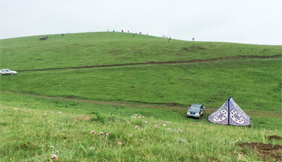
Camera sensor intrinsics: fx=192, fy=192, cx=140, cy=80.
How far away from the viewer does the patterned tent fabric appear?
1036 inches

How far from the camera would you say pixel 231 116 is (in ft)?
88.1

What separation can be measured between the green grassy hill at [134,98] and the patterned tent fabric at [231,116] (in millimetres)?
1941

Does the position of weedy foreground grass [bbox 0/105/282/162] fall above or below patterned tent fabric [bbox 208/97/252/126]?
above

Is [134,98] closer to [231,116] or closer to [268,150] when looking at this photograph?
[231,116]

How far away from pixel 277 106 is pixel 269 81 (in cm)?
1558

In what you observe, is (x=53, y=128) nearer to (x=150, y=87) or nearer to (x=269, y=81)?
(x=150, y=87)

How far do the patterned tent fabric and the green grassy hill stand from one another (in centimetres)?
194

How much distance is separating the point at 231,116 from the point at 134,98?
17.9 meters

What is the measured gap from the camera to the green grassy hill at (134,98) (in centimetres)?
420

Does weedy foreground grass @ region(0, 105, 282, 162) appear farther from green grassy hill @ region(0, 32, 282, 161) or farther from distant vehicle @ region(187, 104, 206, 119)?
distant vehicle @ region(187, 104, 206, 119)

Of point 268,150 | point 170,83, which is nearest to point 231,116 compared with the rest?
point 170,83

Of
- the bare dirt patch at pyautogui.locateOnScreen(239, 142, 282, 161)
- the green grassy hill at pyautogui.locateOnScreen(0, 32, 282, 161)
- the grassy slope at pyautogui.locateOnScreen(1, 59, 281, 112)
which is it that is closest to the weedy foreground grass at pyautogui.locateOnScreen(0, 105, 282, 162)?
the green grassy hill at pyautogui.locateOnScreen(0, 32, 282, 161)

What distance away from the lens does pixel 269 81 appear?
161 ft

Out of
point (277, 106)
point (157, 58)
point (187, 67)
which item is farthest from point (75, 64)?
point (277, 106)
